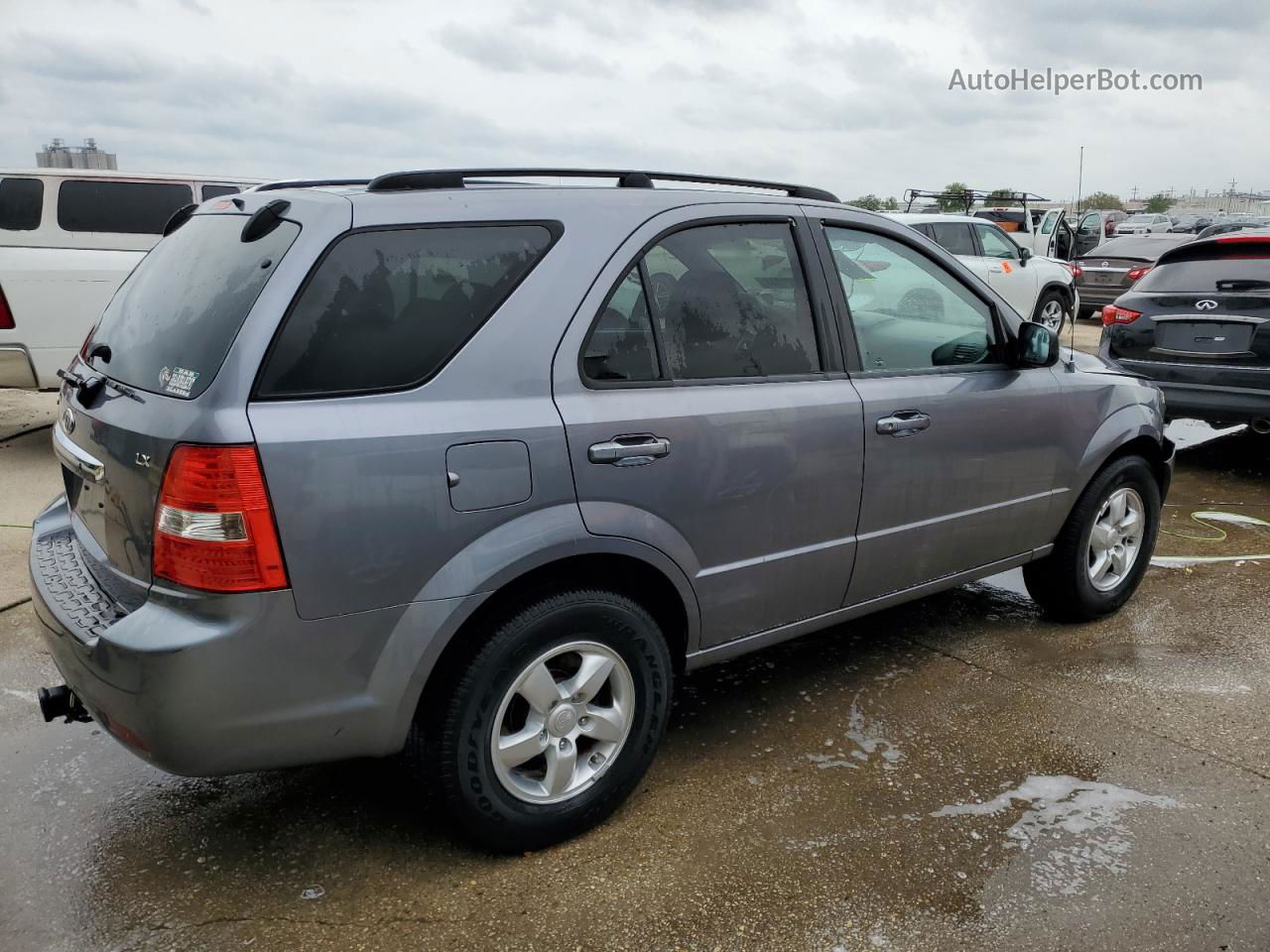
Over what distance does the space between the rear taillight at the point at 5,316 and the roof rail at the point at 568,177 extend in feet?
18.0

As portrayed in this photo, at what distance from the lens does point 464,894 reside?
258cm

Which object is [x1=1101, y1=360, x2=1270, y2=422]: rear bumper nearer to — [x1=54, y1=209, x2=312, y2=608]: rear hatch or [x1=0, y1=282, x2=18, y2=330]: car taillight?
[x1=54, y1=209, x2=312, y2=608]: rear hatch

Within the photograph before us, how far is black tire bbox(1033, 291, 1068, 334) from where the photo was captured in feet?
44.4

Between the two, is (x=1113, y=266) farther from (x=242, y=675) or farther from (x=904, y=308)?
(x=242, y=675)

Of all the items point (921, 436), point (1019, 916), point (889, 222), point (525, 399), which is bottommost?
point (1019, 916)

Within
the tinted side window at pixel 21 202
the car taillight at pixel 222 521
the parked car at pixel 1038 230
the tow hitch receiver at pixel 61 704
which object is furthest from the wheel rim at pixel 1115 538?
the parked car at pixel 1038 230

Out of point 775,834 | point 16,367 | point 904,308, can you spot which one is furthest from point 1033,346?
point 16,367

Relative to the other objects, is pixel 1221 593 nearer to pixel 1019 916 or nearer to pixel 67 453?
pixel 1019 916

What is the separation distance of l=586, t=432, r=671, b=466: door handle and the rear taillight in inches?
234

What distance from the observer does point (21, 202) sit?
24.9 feet

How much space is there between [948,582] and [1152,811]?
105cm

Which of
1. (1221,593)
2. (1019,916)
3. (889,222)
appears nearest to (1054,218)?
(1221,593)

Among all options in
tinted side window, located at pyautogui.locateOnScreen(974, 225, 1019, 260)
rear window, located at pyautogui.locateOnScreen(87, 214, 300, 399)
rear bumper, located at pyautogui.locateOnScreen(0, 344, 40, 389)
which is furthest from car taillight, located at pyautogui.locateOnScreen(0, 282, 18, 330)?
tinted side window, located at pyautogui.locateOnScreen(974, 225, 1019, 260)

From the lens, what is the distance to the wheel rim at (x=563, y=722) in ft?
8.51
